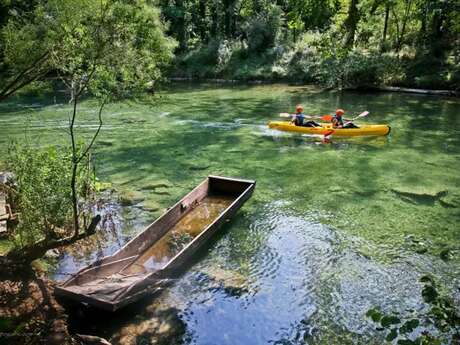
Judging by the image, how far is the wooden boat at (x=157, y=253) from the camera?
7.14 metres

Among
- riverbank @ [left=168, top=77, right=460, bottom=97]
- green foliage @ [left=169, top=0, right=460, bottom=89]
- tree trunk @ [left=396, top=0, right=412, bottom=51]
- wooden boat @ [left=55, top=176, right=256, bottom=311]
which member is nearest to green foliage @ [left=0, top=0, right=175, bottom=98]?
wooden boat @ [left=55, top=176, right=256, bottom=311]

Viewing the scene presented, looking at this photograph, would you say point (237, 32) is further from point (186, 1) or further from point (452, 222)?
point (452, 222)

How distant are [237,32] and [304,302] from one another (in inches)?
1538

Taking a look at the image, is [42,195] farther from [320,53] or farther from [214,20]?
[214,20]

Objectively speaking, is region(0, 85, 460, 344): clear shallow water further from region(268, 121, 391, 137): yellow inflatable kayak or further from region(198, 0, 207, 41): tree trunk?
region(198, 0, 207, 41): tree trunk

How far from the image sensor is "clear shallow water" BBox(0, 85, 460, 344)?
25.0 feet

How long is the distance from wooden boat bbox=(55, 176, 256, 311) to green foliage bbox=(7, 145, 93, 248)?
1.01 m

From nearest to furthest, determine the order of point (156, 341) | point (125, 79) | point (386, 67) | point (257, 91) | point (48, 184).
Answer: point (156, 341), point (125, 79), point (48, 184), point (386, 67), point (257, 91)

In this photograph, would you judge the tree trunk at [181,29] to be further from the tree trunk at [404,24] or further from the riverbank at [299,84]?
the tree trunk at [404,24]

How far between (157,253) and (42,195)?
2.54m

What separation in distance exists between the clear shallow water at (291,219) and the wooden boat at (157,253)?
A: 1.55 feet

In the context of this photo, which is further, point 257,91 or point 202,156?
point 257,91

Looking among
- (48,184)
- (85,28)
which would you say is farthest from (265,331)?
(85,28)

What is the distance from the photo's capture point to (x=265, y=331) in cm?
733
